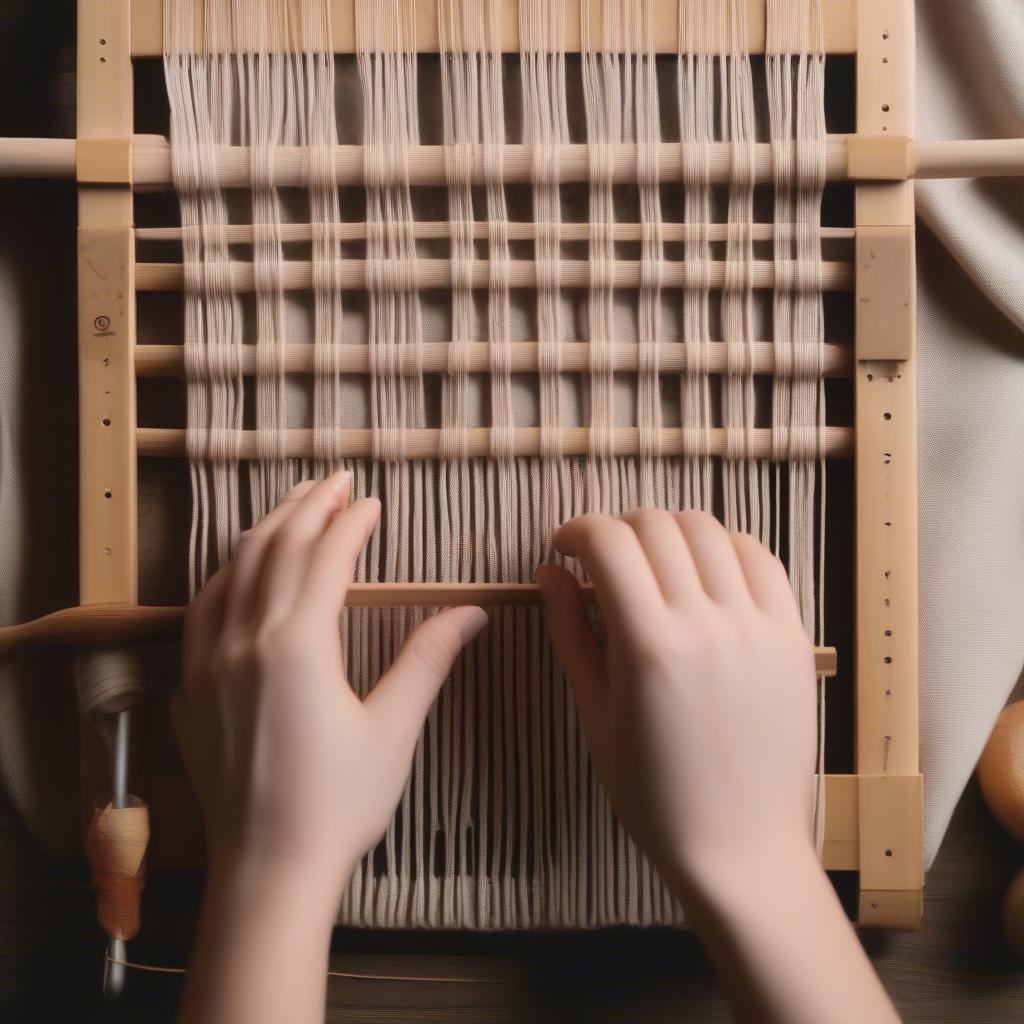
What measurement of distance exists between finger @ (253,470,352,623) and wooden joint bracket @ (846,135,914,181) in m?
0.34

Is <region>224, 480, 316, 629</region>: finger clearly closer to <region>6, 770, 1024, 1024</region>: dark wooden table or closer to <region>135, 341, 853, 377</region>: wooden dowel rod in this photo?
<region>135, 341, 853, 377</region>: wooden dowel rod

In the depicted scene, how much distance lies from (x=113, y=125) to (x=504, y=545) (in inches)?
13.0

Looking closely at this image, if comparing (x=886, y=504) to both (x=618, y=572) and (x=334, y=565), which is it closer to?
(x=618, y=572)

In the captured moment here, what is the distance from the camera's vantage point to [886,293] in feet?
1.60

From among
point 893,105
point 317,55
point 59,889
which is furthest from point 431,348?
point 59,889

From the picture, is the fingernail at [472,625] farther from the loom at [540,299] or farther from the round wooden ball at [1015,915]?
the round wooden ball at [1015,915]

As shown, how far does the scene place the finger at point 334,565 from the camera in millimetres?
423

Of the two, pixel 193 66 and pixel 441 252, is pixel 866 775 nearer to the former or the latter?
pixel 441 252

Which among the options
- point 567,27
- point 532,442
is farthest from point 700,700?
point 567,27

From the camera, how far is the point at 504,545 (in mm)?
498

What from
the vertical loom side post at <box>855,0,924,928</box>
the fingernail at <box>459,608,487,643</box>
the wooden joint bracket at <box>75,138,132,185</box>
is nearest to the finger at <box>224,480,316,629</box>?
the fingernail at <box>459,608,487,643</box>

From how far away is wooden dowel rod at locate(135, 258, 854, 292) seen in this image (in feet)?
1.61

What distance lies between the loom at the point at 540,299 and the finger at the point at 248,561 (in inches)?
1.5

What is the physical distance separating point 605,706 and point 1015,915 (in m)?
0.30
